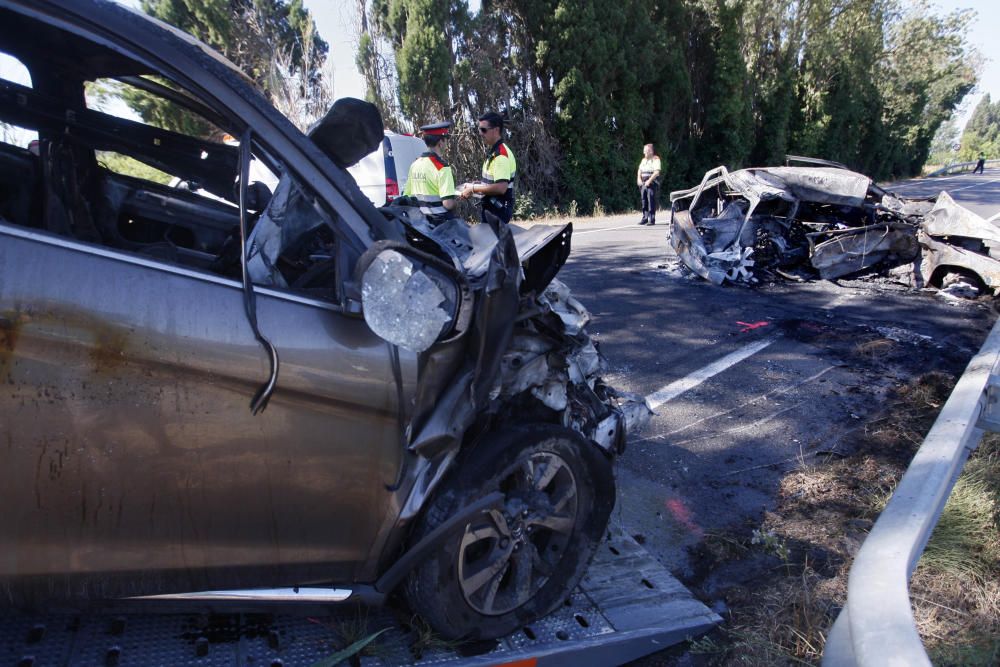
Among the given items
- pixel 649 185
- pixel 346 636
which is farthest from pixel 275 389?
pixel 649 185

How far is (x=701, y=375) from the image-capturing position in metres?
5.45

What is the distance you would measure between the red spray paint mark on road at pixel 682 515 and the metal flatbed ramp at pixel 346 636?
0.58 m

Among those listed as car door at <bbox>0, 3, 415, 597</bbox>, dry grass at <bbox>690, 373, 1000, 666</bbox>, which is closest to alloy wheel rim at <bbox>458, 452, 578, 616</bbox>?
car door at <bbox>0, 3, 415, 597</bbox>

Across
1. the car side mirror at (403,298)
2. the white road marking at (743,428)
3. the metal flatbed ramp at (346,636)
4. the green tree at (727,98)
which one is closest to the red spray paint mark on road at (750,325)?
the white road marking at (743,428)

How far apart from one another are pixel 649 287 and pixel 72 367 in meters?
7.27

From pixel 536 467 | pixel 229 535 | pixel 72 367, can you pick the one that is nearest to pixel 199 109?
pixel 72 367

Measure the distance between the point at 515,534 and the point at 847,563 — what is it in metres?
1.67

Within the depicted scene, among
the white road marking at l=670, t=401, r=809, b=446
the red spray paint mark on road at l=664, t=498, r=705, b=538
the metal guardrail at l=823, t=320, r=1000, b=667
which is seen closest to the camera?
the metal guardrail at l=823, t=320, r=1000, b=667

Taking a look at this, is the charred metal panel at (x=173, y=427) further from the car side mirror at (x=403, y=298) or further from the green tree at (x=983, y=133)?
the green tree at (x=983, y=133)

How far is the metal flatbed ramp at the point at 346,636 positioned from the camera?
81.6 inches

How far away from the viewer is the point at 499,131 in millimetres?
6801

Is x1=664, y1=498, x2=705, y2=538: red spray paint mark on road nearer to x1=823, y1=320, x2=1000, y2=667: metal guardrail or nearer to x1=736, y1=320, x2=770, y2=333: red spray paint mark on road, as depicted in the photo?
x1=823, y1=320, x2=1000, y2=667: metal guardrail

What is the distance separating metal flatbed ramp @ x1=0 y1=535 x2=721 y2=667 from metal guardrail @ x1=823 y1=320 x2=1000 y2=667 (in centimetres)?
123

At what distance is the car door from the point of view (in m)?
1.70
